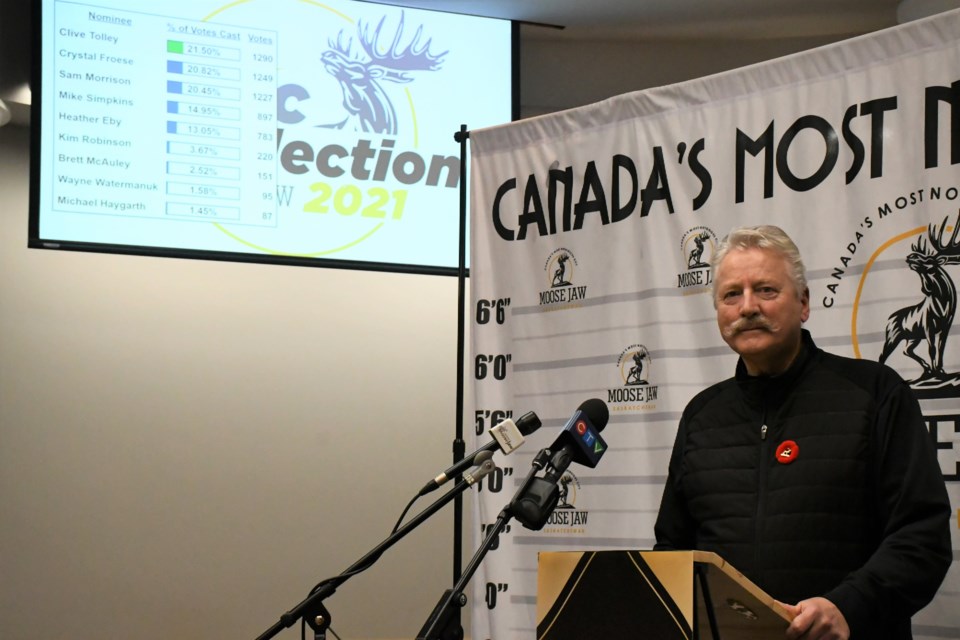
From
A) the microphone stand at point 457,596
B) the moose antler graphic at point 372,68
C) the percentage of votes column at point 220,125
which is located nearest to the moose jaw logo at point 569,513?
the microphone stand at point 457,596

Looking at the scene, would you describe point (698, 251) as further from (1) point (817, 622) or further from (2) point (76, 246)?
(2) point (76, 246)

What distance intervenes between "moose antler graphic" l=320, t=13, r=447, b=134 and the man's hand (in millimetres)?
3496

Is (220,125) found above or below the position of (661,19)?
below

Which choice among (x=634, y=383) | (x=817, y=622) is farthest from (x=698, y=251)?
(x=817, y=622)

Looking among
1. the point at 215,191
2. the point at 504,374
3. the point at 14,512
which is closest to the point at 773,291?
the point at 504,374

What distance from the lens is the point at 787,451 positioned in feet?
7.22

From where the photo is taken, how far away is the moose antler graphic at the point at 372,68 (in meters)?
4.85

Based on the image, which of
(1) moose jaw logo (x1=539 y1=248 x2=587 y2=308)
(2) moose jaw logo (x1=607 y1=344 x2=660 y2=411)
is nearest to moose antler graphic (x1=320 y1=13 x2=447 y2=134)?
(1) moose jaw logo (x1=539 y1=248 x2=587 y2=308)

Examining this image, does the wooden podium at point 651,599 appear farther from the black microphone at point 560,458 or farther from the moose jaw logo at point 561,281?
the moose jaw logo at point 561,281

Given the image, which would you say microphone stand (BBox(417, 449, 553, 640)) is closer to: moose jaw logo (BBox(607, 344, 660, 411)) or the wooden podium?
the wooden podium

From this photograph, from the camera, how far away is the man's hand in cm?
180

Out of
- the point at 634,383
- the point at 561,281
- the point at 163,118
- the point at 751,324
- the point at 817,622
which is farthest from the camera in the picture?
the point at 163,118

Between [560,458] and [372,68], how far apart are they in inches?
129

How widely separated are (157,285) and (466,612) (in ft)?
7.24
